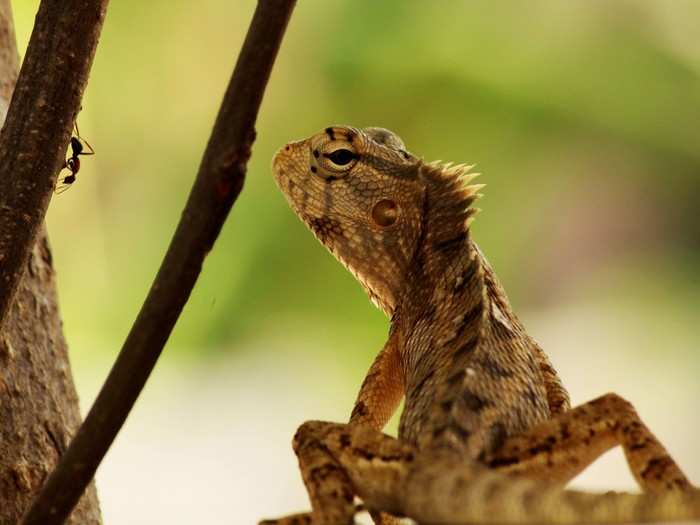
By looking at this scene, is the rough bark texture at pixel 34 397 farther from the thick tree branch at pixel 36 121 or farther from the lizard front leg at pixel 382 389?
the lizard front leg at pixel 382 389

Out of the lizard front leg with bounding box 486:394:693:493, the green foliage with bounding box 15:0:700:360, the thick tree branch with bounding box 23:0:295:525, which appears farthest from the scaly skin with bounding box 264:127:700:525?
the green foliage with bounding box 15:0:700:360

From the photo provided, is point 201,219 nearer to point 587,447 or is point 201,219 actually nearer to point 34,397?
point 587,447

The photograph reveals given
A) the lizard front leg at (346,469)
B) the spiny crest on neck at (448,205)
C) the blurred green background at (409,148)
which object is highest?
the blurred green background at (409,148)

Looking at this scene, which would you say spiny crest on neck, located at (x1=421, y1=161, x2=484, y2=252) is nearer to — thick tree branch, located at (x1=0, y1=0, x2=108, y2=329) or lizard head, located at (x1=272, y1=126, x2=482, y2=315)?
lizard head, located at (x1=272, y1=126, x2=482, y2=315)

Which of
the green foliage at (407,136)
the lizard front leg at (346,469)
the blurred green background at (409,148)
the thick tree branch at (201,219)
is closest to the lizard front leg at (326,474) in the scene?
the lizard front leg at (346,469)

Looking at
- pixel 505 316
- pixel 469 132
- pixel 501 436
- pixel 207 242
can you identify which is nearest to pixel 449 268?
pixel 505 316

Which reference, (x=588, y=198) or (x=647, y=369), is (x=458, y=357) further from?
(x=588, y=198)

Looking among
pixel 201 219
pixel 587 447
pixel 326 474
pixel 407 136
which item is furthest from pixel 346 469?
pixel 407 136
